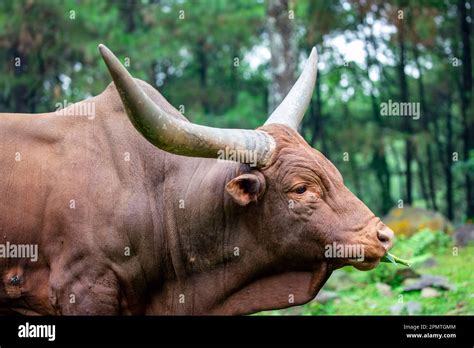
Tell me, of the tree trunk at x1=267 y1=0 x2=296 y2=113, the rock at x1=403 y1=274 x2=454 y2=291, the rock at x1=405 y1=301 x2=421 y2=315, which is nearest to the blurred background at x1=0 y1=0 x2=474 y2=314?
the tree trunk at x1=267 y1=0 x2=296 y2=113

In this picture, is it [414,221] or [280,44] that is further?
[414,221]

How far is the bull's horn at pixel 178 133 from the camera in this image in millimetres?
4508

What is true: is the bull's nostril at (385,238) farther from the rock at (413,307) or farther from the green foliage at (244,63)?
the green foliage at (244,63)

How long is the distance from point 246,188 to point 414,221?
1023 cm

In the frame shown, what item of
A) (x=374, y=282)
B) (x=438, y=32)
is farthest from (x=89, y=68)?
(x=374, y=282)

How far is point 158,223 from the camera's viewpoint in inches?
210

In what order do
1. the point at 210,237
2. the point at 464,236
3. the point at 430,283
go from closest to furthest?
1. the point at 210,237
2. the point at 430,283
3. the point at 464,236

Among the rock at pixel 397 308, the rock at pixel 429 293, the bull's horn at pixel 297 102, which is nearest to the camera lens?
the bull's horn at pixel 297 102

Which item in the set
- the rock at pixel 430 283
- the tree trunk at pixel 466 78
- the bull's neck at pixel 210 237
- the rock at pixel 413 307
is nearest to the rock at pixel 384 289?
the rock at pixel 430 283

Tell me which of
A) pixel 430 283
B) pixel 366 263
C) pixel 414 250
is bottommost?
pixel 430 283

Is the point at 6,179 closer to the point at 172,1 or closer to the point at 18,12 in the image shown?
the point at 18,12

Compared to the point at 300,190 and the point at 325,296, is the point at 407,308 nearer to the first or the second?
the point at 325,296

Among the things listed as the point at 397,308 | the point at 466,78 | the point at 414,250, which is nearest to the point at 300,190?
the point at 397,308

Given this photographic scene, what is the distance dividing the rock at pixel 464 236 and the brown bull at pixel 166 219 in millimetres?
7633
